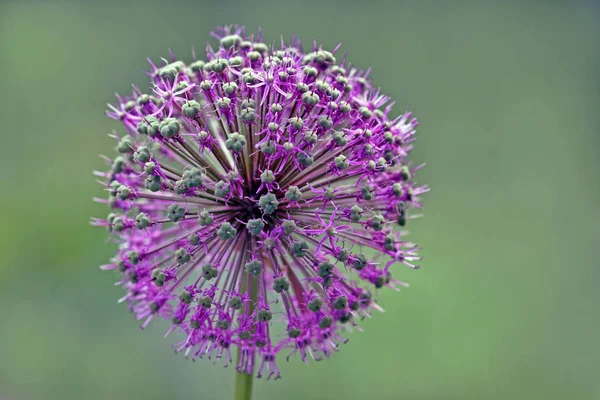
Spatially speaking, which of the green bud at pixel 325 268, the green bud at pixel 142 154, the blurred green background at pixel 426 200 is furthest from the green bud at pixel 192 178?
the blurred green background at pixel 426 200

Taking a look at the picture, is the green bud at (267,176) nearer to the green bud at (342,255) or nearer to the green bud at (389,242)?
the green bud at (342,255)

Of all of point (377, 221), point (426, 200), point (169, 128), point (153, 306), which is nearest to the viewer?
point (169, 128)

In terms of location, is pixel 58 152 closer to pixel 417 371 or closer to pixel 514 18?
pixel 417 371

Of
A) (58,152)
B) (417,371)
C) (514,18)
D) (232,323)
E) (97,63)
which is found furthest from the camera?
(514,18)

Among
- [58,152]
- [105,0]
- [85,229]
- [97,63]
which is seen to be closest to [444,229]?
[85,229]

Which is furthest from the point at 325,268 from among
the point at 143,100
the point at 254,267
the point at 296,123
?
the point at 143,100

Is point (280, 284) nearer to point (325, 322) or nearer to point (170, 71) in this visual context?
point (325, 322)
